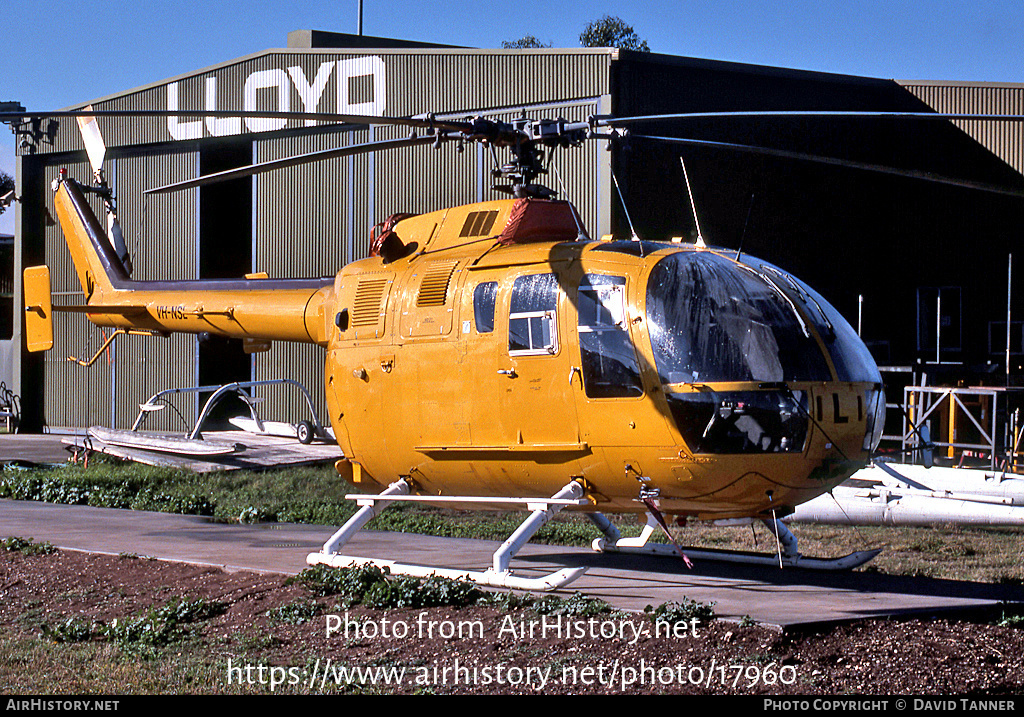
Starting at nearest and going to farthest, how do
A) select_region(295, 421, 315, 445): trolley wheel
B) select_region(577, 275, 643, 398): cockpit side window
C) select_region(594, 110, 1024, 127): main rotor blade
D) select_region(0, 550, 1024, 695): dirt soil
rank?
1. select_region(0, 550, 1024, 695): dirt soil
2. select_region(594, 110, 1024, 127): main rotor blade
3. select_region(577, 275, 643, 398): cockpit side window
4. select_region(295, 421, 315, 445): trolley wheel

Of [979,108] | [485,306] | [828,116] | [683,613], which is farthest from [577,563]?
[979,108]

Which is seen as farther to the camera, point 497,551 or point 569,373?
point 497,551

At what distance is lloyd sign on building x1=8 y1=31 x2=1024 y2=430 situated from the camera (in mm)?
24281

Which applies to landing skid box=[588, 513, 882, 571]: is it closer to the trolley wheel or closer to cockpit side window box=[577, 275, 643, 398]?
cockpit side window box=[577, 275, 643, 398]

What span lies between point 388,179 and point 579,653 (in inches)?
860

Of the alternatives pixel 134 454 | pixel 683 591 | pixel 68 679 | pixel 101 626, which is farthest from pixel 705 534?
pixel 134 454

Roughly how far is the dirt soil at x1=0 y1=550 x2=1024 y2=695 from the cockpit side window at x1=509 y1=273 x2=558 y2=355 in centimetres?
224

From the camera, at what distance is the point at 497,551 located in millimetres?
9164

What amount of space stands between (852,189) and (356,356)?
22.2 meters

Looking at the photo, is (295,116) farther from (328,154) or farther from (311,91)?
(311,91)

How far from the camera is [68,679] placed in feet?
24.4

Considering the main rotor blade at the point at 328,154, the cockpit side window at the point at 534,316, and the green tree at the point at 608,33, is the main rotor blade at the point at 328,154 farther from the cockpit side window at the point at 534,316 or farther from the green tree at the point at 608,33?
the green tree at the point at 608,33

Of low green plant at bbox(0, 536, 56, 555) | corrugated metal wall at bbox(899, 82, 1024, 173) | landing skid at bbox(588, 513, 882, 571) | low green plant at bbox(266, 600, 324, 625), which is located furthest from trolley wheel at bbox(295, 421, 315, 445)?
corrugated metal wall at bbox(899, 82, 1024, 173)

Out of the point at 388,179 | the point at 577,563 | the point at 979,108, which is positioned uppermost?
the point at 979,108
